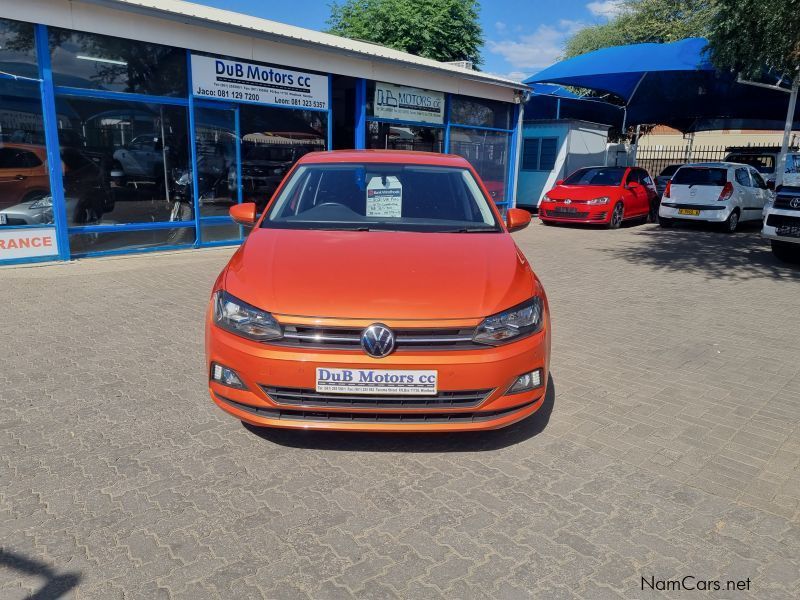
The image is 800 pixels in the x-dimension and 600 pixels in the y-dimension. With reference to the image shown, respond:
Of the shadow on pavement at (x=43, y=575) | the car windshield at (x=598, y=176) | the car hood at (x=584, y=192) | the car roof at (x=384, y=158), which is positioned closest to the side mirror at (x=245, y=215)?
the car roof at (x=384, y=158)

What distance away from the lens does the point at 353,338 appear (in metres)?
2.94

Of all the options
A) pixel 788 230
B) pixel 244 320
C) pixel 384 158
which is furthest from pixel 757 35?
pixel 244 320

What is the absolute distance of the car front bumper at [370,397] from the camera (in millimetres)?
2932

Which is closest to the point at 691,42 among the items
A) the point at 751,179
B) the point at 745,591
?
the point at 751,179

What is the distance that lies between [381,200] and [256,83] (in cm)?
779

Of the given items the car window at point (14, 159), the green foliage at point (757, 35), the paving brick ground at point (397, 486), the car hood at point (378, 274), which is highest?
the green foliage at point (757, 35)

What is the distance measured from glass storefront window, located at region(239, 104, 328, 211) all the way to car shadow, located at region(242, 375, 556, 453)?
28.2 feet

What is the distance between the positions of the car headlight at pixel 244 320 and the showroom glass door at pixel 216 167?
26.7ft

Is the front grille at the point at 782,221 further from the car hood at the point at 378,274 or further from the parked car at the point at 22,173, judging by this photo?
the parked car at the point at 22,173

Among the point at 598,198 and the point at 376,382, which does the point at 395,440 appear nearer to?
the point at 376,382

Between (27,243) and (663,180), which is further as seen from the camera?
(663,180)

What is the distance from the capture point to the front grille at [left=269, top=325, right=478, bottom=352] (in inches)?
116

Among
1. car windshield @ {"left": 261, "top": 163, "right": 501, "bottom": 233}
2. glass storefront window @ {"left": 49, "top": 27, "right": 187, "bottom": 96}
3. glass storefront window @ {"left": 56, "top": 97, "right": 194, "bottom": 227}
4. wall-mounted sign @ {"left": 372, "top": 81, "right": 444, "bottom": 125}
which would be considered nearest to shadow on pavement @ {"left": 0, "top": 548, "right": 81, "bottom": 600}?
car windshield @ {"left": 261, "top": 163, "right": 501, "bottom": 233}

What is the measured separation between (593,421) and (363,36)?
30.0 meters
